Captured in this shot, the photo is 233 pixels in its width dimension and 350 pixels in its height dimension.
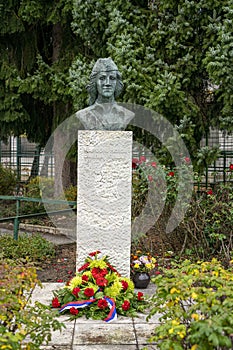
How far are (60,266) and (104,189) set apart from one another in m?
2.16

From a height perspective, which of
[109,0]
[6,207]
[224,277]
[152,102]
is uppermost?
[109,0]

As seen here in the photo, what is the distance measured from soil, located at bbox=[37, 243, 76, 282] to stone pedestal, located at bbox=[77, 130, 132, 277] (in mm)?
893

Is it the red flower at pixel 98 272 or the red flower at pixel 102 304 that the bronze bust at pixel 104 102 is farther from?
the red flower at pixel 102 304

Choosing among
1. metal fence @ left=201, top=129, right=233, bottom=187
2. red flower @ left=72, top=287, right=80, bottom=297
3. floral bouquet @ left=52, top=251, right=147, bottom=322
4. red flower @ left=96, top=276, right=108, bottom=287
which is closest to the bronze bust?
floral bouquet @ left=52, top=251, right=147, bottom=322

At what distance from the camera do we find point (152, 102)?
7379 mm

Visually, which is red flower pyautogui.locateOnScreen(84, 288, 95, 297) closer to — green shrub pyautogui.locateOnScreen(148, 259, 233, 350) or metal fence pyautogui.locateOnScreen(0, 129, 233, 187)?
green shrub pyautogui.locateOnScreen(148, 259, 233, 350)

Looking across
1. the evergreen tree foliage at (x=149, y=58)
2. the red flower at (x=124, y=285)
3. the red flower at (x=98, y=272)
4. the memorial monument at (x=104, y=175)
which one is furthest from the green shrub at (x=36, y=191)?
the red flower at (x=124, y=285)

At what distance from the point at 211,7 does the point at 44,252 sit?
4406 mm

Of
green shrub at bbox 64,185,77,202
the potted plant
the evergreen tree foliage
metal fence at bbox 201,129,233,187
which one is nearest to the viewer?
the potted plant

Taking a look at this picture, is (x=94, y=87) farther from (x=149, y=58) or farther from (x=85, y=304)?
(x=149, y=58)

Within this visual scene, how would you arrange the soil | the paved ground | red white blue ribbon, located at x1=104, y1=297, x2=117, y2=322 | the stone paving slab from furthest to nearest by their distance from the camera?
the soil, red white blue ribbon, located at x1=104, y1=297, x2=117, y2=322, the stone paving slab, the paved ground

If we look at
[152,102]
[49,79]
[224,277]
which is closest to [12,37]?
[49,79]

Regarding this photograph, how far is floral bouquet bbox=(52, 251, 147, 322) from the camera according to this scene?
15.2 ft

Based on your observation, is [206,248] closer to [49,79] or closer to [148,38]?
[148,38]
